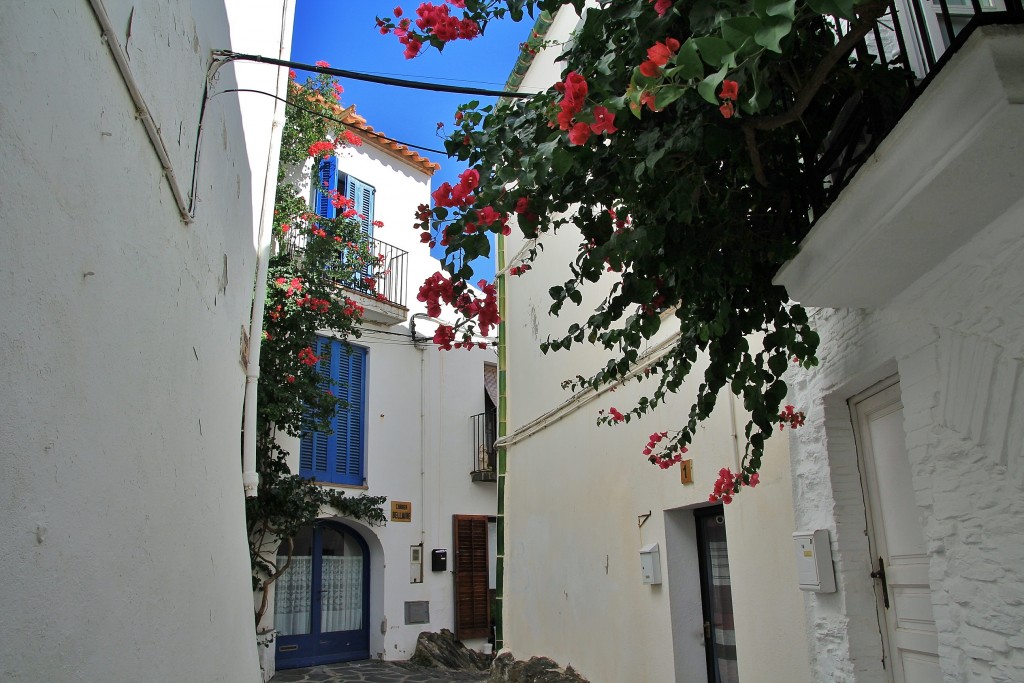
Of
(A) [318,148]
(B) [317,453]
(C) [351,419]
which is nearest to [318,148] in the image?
(A) [318,148]

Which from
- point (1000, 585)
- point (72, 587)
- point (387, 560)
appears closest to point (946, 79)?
point (1000, 585)

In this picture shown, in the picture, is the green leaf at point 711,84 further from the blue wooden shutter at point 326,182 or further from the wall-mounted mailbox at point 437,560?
the wall-mounted mailbox at point 437,560

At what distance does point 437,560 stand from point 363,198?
6.51 meters

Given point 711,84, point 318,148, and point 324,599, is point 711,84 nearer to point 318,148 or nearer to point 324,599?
point 318,148

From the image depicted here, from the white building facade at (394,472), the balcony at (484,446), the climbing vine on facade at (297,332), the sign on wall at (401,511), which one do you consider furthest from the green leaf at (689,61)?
the balcony at (484,446)

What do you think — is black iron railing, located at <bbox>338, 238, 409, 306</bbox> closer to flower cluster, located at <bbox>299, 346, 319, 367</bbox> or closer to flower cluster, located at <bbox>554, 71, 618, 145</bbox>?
flower cluster, located at <bbox>299, 346, 319, 367</bbox>

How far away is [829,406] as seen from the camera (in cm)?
385

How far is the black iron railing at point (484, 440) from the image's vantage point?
13898 millimetres

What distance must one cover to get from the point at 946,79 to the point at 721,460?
11.0 feet

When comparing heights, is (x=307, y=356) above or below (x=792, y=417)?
above

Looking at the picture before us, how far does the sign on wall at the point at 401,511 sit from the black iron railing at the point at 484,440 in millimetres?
1472

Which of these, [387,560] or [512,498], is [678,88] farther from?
[387,560]

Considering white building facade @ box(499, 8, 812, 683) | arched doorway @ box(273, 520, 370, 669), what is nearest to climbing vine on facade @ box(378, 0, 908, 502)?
white building facade @ box(499, 8, 812, 683)

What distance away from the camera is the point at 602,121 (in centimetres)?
217
